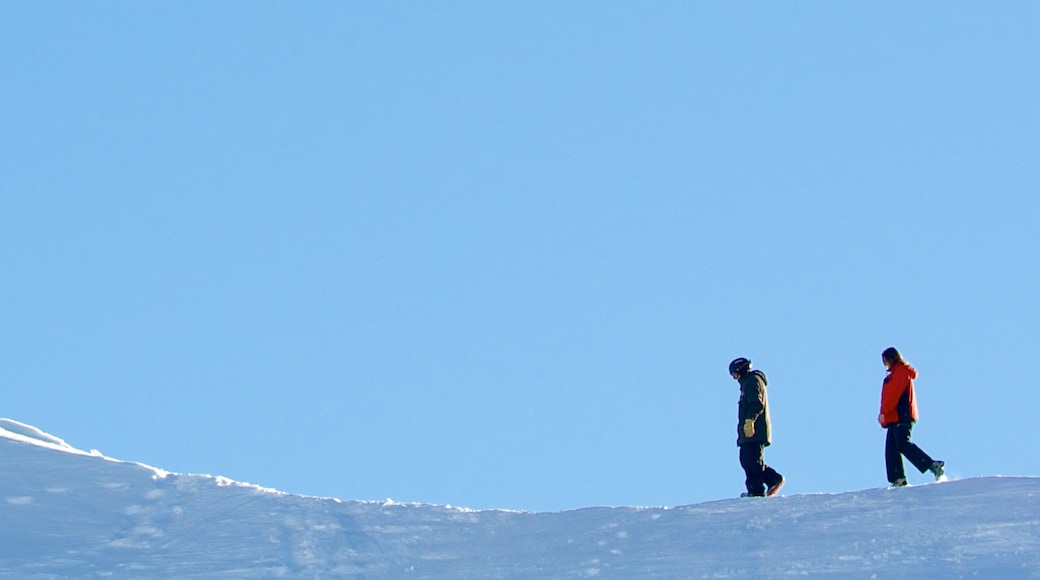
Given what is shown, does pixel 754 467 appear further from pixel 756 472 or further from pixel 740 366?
pixel 740 366

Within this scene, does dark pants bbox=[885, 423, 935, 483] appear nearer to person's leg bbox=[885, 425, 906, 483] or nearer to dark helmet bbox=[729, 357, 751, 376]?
person's leg bbox=[885, 425, 906, 483]

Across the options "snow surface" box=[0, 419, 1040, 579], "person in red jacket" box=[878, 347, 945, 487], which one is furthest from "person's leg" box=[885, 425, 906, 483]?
"snow surface" box=[0, 419, 1040, 579]

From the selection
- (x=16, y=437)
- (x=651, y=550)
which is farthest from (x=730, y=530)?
(x=16, y=437)

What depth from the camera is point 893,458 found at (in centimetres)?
1372

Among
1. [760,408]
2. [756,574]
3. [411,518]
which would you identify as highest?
[760,408]

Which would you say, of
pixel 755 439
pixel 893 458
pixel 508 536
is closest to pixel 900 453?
pixel 893 458

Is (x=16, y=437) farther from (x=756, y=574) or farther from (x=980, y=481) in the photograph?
(x=980, y=481)

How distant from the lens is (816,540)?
11.6 meters

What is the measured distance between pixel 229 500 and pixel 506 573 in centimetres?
327

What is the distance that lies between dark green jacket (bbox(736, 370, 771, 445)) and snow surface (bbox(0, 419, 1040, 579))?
1198 mm

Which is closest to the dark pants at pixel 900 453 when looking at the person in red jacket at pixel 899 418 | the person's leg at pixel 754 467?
the person in red jacket at pixel 899 418

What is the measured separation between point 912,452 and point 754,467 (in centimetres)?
137

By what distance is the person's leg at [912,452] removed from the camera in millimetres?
13562

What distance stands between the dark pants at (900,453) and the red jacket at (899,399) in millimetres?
69
